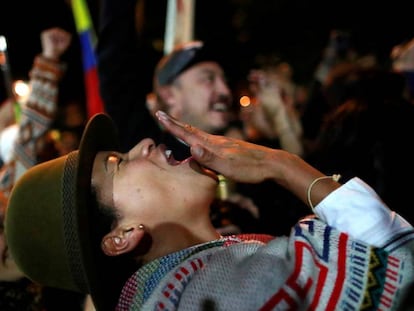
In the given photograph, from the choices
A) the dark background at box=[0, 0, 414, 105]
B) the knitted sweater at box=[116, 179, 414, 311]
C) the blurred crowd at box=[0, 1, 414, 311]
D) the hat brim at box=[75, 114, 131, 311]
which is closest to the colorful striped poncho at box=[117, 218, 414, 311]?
the knitted sweater at box=[116, 179, 414, 311]

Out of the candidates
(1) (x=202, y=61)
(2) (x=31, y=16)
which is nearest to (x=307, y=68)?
(2) (x=31, y=16)

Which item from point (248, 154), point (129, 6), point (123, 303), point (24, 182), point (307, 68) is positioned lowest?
point (307, 68)

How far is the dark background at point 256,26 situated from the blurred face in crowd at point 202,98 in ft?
18.6

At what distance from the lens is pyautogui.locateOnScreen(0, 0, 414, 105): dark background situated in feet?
34.3

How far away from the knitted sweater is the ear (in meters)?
0.26

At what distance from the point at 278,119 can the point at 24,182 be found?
7.97 feet

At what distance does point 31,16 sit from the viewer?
1077 centimetres

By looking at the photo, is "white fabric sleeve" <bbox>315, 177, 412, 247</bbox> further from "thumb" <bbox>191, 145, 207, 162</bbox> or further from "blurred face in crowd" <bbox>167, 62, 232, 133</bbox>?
"blurred face in crowd" <bbox>167, 62, 232, 133</bbox>

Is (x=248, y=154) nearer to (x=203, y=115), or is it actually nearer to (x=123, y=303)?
(x=123, y=303)

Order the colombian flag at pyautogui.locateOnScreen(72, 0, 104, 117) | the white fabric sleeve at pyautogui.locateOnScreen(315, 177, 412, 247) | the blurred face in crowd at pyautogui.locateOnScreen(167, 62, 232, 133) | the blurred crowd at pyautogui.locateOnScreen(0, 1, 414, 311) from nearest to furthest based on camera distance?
the white fabric sleeve at pyautogui.locateOnScreen(315, 177, 412, 247) < the blurred crowd at pyautogui.locateOnScreen(0, 1, 414, 311) < the blurred face in crowd at pyautogui.locateOnScreen(167, 62, 232, 133) < the colombian flag at pyautogui.locateOnScreen(72, 0, 104, 117)

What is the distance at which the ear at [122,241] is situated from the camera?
1981 millimetres

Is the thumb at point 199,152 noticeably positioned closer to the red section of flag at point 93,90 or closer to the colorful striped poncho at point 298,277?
the colorful striped poncho at point 298,277

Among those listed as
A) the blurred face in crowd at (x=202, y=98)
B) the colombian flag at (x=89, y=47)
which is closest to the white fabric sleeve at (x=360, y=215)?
the blurred face in crowd at (x=202, y=98)

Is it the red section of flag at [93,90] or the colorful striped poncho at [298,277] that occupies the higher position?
the colorful striped poncho at [298,277]
